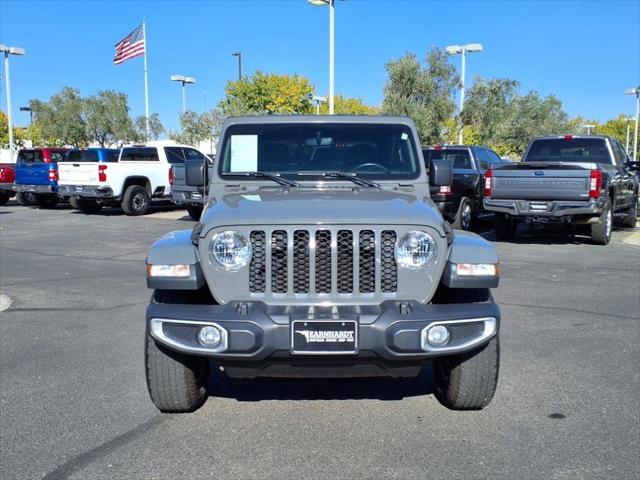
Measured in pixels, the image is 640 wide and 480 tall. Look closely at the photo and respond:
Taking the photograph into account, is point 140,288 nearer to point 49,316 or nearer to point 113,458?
point 49,316

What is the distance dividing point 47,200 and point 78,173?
14.4 feet

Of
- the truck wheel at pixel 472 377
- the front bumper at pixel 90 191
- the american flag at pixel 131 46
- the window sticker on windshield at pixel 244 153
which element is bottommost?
the truck wheel at pixel 472 377

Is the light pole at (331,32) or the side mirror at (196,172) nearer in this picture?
the side mirror at (196,172)

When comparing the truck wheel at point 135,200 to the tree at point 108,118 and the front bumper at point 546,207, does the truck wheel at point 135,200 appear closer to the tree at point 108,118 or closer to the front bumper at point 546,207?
the front bumper at point 546,207

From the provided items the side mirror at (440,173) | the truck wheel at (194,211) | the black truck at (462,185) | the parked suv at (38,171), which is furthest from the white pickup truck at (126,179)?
the side mirror at (440,173)

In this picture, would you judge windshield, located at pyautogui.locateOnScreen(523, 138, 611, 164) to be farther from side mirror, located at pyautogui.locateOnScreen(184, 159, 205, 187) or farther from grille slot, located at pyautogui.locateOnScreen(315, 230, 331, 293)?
grille slot, located at pyautogui.locateOnScreen(315, 230, 331, 293)

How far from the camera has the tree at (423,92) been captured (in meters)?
26.3

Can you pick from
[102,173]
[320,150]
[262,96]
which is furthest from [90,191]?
[262,96]

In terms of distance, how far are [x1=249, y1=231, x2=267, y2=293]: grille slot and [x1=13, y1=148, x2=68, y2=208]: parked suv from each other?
685 inches

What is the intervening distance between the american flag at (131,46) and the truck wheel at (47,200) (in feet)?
38.0

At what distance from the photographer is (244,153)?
4902 millimetres

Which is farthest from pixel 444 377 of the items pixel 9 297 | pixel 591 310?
pixel 9 297

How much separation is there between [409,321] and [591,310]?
14.2 ft

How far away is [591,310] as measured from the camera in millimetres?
6840
